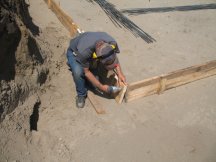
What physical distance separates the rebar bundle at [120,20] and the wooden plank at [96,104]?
2612 mm

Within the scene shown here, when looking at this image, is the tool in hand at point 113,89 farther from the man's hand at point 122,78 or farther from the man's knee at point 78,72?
the man's knee at point 78,72

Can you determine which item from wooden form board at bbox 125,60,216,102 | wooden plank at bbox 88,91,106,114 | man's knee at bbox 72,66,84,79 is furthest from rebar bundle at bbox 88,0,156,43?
man's knee at bbox 72,66,84,79

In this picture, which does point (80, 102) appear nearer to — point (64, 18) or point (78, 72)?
point (78, 72)

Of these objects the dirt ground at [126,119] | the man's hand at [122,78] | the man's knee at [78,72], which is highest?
the man's knee at [78,72]

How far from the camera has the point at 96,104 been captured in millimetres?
5562

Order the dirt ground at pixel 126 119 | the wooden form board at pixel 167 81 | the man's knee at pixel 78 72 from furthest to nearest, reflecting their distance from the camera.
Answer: the wooden form board at pixel 167 81
the man's knee at pixel 78 72
the dirt ground at pixel 126 119

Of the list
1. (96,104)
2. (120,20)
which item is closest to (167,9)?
(120,20)

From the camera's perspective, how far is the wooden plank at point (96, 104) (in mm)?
5469

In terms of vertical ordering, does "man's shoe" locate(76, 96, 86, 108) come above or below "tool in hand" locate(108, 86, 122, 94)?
below

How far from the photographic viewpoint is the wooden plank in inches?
215

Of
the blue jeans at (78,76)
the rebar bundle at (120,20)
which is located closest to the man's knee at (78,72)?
the blue jeans at (78,76)

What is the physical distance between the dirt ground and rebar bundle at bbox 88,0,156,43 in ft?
0.93

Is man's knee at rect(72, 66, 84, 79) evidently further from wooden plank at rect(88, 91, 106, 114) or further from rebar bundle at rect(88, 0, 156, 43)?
rebar bundle at rect(88, 0, 156, 43)

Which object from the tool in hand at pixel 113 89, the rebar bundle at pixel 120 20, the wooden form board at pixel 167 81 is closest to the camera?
the tool in hand at pixel 113 89
